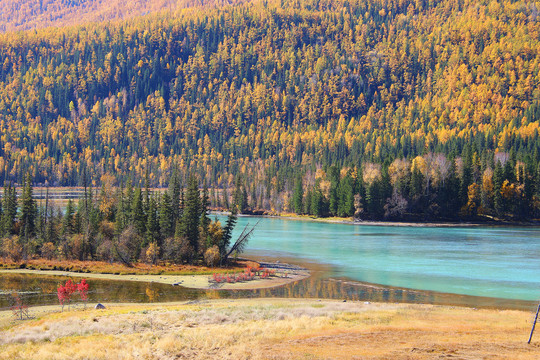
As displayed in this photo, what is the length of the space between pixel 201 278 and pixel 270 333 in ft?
122

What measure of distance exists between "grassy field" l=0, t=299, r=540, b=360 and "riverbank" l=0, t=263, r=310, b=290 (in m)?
16.9

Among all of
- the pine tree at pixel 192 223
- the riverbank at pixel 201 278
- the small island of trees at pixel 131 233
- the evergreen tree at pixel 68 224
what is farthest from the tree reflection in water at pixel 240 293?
the evergreen tree at pixel 68 224

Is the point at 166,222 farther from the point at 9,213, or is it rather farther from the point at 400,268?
the point at 400,268

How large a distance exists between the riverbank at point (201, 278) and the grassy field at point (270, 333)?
1693 cm

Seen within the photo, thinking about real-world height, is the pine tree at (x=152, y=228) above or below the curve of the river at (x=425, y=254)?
above

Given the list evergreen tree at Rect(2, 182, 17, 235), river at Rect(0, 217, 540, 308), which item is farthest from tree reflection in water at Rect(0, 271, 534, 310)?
evergreen tree at Rect(2, 182, 17, 235)

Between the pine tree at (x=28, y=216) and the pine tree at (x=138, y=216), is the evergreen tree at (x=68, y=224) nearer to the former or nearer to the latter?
the pine tree at (x=28, y=216)

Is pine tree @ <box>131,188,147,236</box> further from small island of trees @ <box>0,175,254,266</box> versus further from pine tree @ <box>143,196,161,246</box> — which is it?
pine tree @ <box>143,196,161,246</box>

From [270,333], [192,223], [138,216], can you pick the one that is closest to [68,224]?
[138,216]

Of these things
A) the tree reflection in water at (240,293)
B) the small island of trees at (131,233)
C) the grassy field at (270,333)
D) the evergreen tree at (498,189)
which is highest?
the evergreen tree at (498,189)

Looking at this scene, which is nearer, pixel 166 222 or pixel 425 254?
pixel 166 222

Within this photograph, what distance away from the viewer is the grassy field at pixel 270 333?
31047 millimetres

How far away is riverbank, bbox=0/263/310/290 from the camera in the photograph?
6731 centimetres

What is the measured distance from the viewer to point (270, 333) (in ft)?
119
